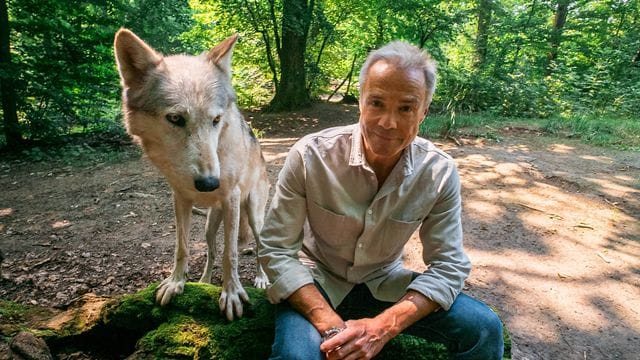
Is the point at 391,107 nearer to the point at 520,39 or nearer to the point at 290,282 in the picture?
the point at 290,282

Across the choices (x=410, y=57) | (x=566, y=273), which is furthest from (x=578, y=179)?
(x=410, y=57)

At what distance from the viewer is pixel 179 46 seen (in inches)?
323

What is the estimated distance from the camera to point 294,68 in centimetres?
1150

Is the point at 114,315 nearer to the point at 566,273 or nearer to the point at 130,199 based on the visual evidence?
the point at 130,199

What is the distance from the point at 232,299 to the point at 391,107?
1.41 meters

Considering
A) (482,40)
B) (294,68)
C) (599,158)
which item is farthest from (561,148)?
(294,68)

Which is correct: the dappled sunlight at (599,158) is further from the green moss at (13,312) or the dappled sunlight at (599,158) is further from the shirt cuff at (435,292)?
the green moss at (13,312)

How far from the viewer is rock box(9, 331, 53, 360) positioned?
1795 millimetres

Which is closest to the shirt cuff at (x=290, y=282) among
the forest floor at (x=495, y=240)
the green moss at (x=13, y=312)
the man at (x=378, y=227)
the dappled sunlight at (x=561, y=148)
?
the man at (x=378, y=227)

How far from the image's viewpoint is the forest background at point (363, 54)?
716 cm

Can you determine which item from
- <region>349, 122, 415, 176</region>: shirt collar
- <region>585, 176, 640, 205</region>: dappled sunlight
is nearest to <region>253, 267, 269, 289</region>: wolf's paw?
<region>349, 122, 415, 176</region>: shirt collar

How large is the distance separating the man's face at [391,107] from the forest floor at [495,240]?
1.98m

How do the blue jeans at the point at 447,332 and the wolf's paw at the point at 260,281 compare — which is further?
the wolf's paw at the point at 260,281

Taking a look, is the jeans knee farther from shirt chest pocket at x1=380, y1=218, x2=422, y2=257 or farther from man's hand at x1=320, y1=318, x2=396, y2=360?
shirt chest pocket at x1=380, y1=218, x2=422, y2=257
